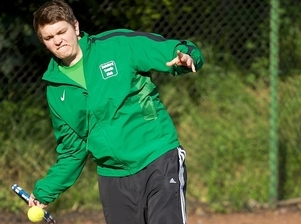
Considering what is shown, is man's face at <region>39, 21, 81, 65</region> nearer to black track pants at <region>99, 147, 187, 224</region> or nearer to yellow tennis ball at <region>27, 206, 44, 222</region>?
black track pants at <region>99, 147, 187, 224</region>

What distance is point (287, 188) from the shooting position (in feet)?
23.7

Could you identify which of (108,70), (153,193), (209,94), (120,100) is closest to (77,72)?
(108,70)

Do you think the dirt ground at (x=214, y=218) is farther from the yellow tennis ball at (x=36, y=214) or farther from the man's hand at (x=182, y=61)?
the man's hand at (x=182, y=61)

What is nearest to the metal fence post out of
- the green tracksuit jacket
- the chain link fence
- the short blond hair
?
the chain link fence

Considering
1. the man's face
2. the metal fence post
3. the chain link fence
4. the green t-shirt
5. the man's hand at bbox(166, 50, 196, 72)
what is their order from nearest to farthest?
the man's hand at bbox(166, 50, 196, 72) < the man's face < the green t-shirt < the chain link fence < the metal fence post

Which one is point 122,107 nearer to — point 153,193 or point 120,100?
point 120,100

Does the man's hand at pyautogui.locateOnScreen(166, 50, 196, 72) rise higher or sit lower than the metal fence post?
higher

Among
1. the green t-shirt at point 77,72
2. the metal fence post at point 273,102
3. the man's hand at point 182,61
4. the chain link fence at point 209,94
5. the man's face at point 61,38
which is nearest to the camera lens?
the man's hand at point 182,61

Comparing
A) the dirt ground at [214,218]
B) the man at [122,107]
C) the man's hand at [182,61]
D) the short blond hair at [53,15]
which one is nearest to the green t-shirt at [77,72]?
the man at [122,107]

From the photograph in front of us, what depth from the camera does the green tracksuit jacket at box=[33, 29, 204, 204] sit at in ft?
13.2

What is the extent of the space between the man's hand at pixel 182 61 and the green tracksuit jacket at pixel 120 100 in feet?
0.46

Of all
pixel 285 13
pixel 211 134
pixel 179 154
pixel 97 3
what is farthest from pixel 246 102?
pixel 179 154

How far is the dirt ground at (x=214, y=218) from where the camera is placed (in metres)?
6.75

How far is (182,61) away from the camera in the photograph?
12.4ft
